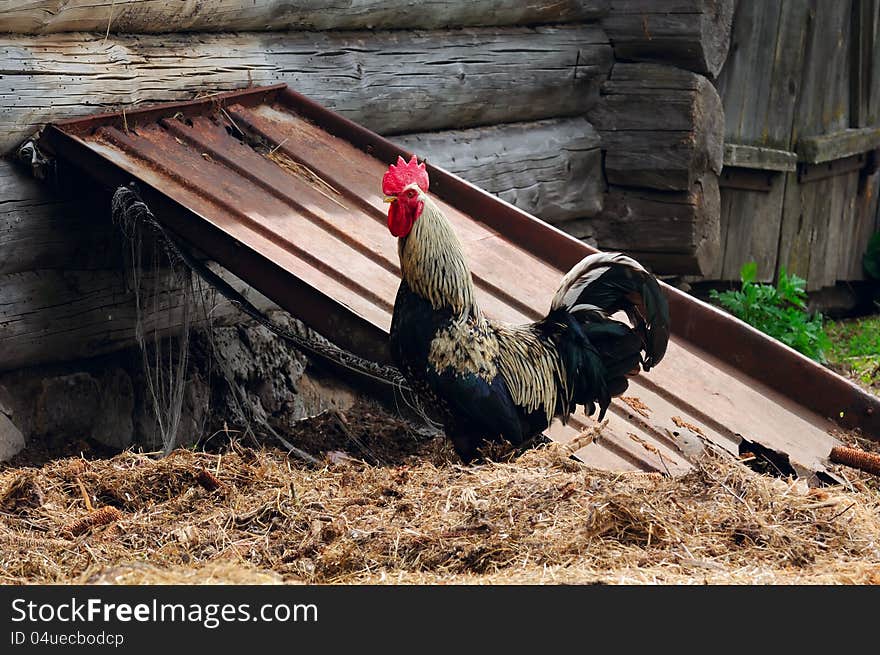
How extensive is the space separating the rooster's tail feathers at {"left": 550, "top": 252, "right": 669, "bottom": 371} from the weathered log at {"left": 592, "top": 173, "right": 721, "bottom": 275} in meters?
3.85

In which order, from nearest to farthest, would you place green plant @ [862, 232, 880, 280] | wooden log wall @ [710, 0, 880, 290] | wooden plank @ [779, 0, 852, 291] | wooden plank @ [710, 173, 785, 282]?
wooden log wall @ [710, 0, 880, 290]
wooden plank @ [710, 173, 785, 282]
wooden plank @ [779, 0, 852, 291]
green plant @ [862, 232, 880, 280]

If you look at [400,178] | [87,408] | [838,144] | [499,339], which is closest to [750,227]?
[838,144]

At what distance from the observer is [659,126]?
8.37 meters

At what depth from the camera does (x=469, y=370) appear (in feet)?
14.9

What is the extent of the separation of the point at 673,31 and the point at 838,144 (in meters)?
2.71

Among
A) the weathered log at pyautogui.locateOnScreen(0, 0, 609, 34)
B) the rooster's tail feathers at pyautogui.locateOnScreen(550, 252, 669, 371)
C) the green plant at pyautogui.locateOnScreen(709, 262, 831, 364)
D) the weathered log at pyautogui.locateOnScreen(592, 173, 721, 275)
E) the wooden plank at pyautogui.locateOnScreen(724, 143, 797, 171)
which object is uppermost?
the weathered log at pyautogui.locateOnScreen(0, 0, 609, 34)

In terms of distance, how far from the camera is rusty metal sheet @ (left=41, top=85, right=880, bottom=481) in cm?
471

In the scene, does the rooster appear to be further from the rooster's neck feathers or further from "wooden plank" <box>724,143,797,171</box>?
"wooden plank" <box>724,143,797,171</box>

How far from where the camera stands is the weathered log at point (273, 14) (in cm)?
512

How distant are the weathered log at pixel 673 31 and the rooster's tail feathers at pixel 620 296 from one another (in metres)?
3.89

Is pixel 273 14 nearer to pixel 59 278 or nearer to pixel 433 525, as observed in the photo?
pixel 59 278

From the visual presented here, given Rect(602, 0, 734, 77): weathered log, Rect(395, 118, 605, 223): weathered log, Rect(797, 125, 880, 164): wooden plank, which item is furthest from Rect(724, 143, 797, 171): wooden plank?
Rect(395, 118, 605, 223): weathered log

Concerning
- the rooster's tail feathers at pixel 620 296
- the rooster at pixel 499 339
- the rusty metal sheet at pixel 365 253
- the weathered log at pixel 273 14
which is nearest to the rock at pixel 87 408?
the rusty metal sheet at pixel 365 253
